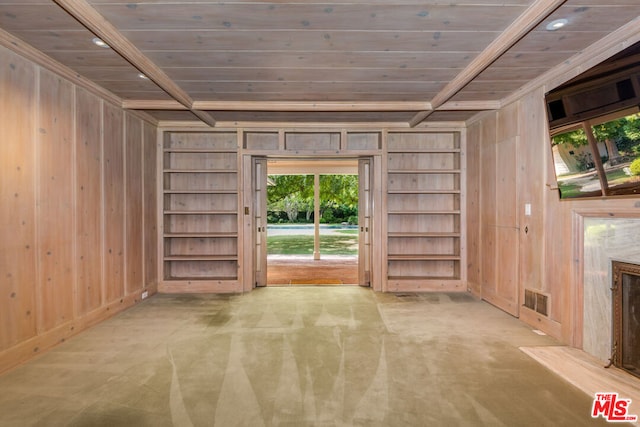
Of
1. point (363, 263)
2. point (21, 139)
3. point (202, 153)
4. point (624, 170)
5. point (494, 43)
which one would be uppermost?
point (494, 43)

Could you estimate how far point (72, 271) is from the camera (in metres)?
3.13

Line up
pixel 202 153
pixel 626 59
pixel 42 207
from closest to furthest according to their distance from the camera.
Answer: pixel 626 59, pixel 42 207, pixel 202 153

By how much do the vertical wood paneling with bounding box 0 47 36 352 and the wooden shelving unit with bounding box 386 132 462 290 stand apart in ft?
13.4

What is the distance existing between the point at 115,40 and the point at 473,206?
4436 mm

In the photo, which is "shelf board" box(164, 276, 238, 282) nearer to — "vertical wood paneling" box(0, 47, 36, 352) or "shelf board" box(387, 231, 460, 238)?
"vertical wood paneling" box(0, 47, 36, 352)

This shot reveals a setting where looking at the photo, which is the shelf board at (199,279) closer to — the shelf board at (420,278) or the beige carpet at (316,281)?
the beige carpet at (316,281)

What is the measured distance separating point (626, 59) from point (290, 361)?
3.10m

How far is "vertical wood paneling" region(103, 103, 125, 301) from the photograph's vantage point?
364 cm

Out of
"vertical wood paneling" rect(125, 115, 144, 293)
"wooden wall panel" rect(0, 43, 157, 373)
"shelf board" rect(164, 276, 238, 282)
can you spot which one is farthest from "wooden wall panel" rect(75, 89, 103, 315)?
"shelf board" rect(164, 276, 238, 282)

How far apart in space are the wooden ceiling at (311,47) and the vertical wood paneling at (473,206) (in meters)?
0.76

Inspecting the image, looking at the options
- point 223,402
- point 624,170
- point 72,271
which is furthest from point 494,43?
point 72,271

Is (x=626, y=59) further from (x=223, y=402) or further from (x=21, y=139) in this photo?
(x=21, y=139)

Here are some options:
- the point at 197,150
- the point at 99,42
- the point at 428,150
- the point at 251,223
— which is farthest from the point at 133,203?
the point at 428,150

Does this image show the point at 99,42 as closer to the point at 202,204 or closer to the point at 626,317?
the point at 202,204
